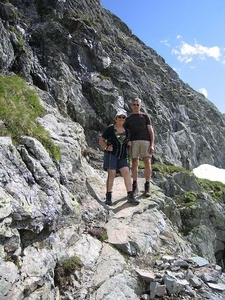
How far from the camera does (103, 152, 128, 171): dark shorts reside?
9.90 metres

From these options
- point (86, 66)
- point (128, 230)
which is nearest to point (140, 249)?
point (128, 230)

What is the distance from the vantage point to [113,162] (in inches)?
→ 392

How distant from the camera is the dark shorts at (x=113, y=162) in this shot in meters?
9.90

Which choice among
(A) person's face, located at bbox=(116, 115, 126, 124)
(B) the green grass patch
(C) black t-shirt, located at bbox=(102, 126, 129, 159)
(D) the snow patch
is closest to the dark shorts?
(C) black t-shirt, located at bbox=(102, 126, 129, 159)

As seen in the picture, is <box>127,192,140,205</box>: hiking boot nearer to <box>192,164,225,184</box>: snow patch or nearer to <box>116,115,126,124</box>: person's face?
<box>116,115,126,124</box>: person's face

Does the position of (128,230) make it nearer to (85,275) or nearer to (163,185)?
(85,275)

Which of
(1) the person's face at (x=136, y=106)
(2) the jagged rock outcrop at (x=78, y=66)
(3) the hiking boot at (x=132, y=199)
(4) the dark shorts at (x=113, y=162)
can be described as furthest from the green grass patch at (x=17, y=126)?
(2) the jagged rock outcrop at (x=78, y=66)

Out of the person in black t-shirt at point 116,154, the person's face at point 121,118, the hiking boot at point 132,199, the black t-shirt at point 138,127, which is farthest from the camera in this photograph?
the black t-shirt at point 138,127

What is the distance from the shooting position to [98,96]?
36844 mm

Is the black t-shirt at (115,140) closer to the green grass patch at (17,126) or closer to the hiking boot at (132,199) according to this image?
the hiking boot at (132,199)

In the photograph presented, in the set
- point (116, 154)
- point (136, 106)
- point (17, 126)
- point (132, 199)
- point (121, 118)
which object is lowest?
point (132, 199)

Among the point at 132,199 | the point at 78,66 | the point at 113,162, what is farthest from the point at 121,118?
the point at 78,66

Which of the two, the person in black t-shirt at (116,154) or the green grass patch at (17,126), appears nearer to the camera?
the green grass patch at (17,126)

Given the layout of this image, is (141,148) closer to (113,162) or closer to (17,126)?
(113,162)
